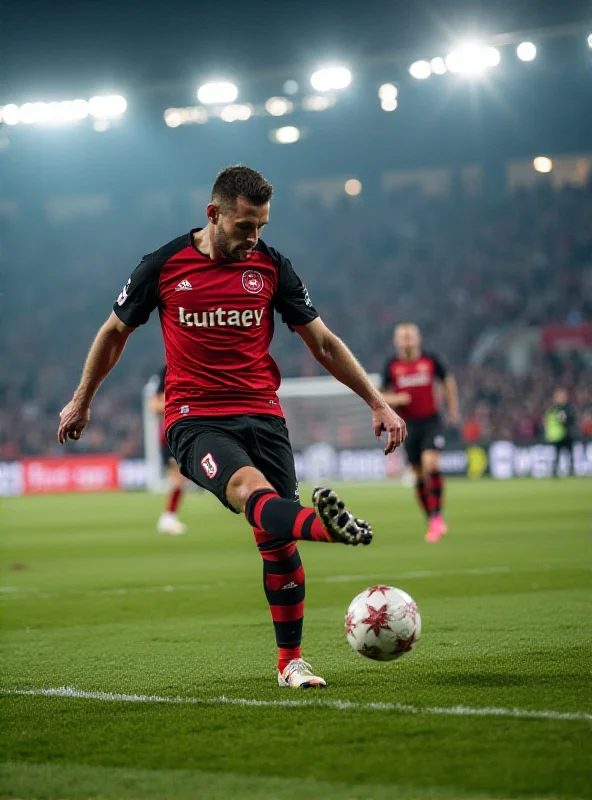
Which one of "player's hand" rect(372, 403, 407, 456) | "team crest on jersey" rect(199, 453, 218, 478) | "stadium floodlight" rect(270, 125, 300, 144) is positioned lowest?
"team crest on jersey" rect(199, 453, 218, 478)

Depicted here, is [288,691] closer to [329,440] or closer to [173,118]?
[329,440]

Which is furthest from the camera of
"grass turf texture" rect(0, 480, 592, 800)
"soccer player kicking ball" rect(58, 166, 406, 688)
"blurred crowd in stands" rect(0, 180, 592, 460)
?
"blurred crowd in stands" rect(0, 180, 592, 460)

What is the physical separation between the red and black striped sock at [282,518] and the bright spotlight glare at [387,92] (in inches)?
944

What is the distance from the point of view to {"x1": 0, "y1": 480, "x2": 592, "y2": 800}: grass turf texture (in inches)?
Result: 132

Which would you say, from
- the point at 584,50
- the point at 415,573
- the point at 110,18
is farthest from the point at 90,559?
the point at 584,50

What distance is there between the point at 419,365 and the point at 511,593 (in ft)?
17.4

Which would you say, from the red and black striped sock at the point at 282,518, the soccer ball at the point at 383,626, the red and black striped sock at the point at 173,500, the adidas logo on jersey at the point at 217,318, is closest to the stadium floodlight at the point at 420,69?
the red and black striped sock at the point at 173,500

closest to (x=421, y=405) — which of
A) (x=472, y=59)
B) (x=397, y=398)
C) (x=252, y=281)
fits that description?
(x=397, y=398)

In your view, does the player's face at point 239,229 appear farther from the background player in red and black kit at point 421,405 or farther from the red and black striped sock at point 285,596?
the background player in red and black kit at point 421,405

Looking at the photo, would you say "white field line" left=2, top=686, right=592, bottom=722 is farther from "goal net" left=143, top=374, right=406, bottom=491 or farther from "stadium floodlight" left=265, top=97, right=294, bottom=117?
"stadium floodlight" left=265, top=97, right=294, bottom=117

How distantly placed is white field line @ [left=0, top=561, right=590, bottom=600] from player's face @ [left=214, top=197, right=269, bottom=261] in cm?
451

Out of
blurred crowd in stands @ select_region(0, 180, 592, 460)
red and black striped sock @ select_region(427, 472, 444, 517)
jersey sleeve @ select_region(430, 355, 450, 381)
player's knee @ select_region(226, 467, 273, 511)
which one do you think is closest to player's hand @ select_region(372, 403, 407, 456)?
player's knee @ select_region(226, 467, 273, 511)

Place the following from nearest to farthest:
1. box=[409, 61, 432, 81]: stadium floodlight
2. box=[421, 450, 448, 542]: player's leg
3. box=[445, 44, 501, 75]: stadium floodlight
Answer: box=[421, 450, 448, 542]: player's leg → box=[445, 44, 501, 75]: stadium floodlight → box=[409, 61, 432, 81]: stadium floodlight

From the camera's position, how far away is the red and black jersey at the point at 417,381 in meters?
12.9
